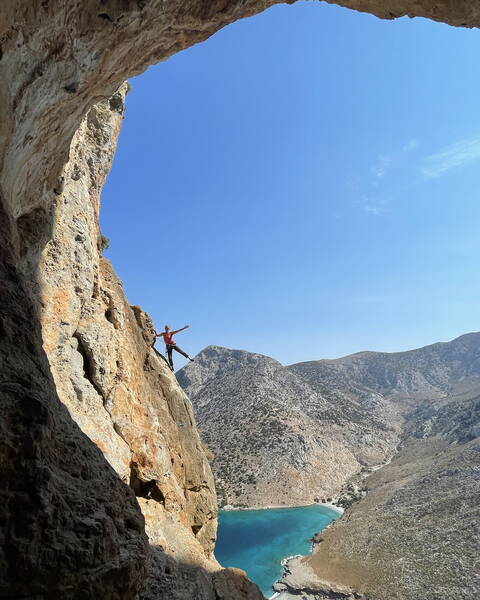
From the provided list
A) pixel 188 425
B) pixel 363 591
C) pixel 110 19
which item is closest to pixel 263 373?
pixel 363 591

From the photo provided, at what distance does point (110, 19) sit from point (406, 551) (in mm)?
51767

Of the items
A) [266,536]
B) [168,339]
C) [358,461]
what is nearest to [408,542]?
[266,536]

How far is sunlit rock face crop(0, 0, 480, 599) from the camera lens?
11.0ft

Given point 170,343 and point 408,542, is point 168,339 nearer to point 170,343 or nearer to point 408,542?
point 170,343

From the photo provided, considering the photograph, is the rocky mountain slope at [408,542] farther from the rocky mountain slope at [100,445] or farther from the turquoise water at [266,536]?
the rocky mountain slope at [100,445]

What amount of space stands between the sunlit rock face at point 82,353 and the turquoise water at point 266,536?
40.0 metres

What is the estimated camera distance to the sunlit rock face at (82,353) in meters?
3.35


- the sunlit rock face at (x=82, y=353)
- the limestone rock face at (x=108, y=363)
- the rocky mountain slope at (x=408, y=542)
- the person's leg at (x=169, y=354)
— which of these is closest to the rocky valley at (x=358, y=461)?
the rocky mountain slope at (x=408, y=542)

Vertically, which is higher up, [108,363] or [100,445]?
[108,363]

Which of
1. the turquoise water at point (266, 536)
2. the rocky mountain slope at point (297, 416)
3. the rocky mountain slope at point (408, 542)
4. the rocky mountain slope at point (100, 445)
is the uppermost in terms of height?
the rocky mountain slope at point (100, 445)

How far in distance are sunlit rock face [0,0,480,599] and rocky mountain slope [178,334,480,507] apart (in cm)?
A: 6753

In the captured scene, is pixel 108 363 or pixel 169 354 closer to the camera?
pixel 108 363

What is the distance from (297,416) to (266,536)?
37.2 meters

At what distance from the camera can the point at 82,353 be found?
988 cm
